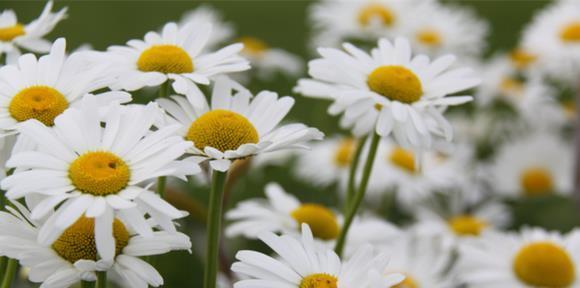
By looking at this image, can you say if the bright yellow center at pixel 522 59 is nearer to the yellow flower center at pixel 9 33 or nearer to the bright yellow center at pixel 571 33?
the bright yellow center at pixel 571 33

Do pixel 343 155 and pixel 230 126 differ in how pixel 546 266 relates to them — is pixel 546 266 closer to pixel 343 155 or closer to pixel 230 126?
pixel 230 126

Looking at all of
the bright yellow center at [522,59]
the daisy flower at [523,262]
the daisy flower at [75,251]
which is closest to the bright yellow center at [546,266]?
the daisy flower at [523,262]

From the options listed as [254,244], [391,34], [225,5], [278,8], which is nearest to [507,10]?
[278,8]

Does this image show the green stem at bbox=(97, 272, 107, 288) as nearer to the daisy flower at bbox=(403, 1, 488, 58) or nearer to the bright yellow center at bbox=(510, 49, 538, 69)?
the daisy flower at bbox=(403, 1, 488, 58)

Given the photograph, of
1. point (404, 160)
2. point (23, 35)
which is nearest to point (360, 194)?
point (23, 35)

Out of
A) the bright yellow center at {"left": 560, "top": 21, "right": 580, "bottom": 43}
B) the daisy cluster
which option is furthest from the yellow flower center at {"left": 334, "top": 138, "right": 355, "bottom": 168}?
the bright yellow center at {"left": 560, "top": 21, "right": 580, "bottom": 43}

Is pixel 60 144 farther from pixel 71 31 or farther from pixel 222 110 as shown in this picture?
pixel 71 31

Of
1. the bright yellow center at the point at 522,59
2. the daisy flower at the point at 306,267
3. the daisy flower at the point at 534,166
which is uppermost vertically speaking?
the bright yellow center at the point at 522,59
